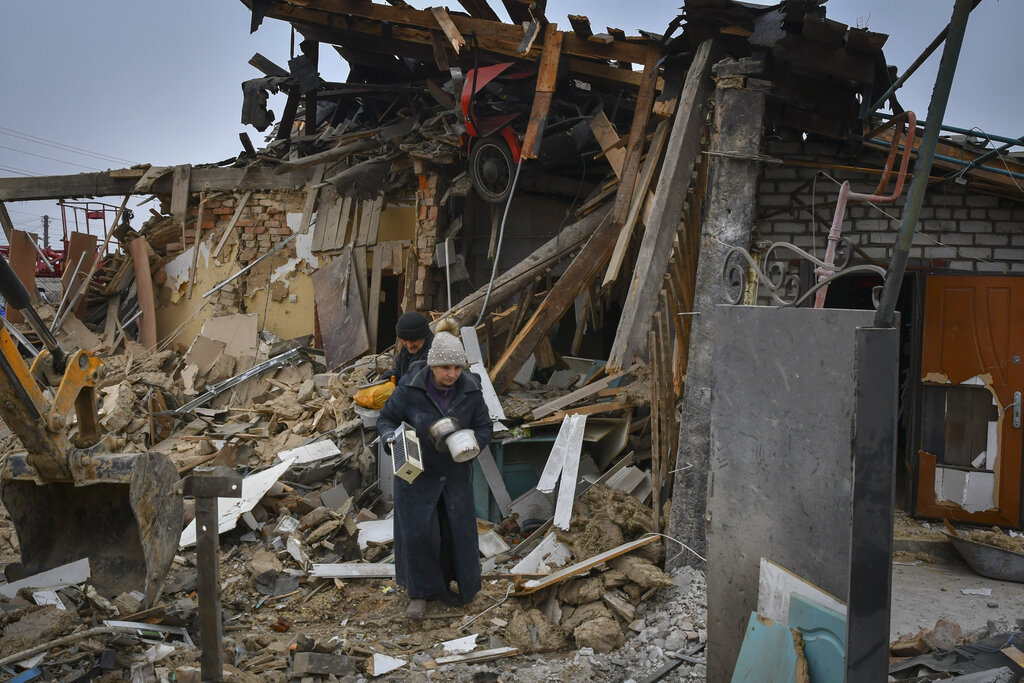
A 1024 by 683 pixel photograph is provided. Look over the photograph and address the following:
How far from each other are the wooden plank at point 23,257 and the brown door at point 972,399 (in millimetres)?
13095

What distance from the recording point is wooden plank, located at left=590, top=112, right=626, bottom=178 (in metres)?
7.68

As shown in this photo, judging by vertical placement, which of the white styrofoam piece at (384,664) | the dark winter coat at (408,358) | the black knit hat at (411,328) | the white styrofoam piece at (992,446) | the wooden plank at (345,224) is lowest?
the white styrofoam piece at (384,664)

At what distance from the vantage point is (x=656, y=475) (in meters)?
5.23

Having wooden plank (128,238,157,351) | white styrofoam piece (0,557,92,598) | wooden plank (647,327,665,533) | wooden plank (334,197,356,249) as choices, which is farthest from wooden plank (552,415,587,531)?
wooden plank (128,238,157,351)

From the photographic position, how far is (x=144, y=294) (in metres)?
11.9

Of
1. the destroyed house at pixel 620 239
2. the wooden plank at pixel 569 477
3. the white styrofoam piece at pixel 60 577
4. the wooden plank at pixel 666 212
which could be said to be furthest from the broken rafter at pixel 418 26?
the white styrofoam piece at pixel 60 577

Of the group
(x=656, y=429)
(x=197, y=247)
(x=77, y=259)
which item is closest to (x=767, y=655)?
(x=656, y=429)

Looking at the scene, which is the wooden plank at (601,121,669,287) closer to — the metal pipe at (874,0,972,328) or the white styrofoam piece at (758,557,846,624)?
the white styrofoam piece at (758,557,846,624)

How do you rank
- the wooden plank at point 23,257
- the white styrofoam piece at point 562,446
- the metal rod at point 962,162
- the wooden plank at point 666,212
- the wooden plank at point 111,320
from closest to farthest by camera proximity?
the wooden plank at point 666,212 < the white styrofoam piece at point 562,446 < the metal rod at point 962,162 < the wooden plank at point 111,320 < the wooden plank at point 23,257

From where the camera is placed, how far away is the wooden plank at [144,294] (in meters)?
11.8

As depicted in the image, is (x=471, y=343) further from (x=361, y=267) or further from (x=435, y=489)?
(x=361, y=267)

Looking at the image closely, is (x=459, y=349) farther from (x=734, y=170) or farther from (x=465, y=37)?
(x=465, y=37)

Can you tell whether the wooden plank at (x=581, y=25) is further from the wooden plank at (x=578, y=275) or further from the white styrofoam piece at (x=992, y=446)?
the white styrofoam piece at (x=992, y=446)

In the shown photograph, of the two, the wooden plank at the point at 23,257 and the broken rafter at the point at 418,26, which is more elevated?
the broken rafter at the point at 418,26
